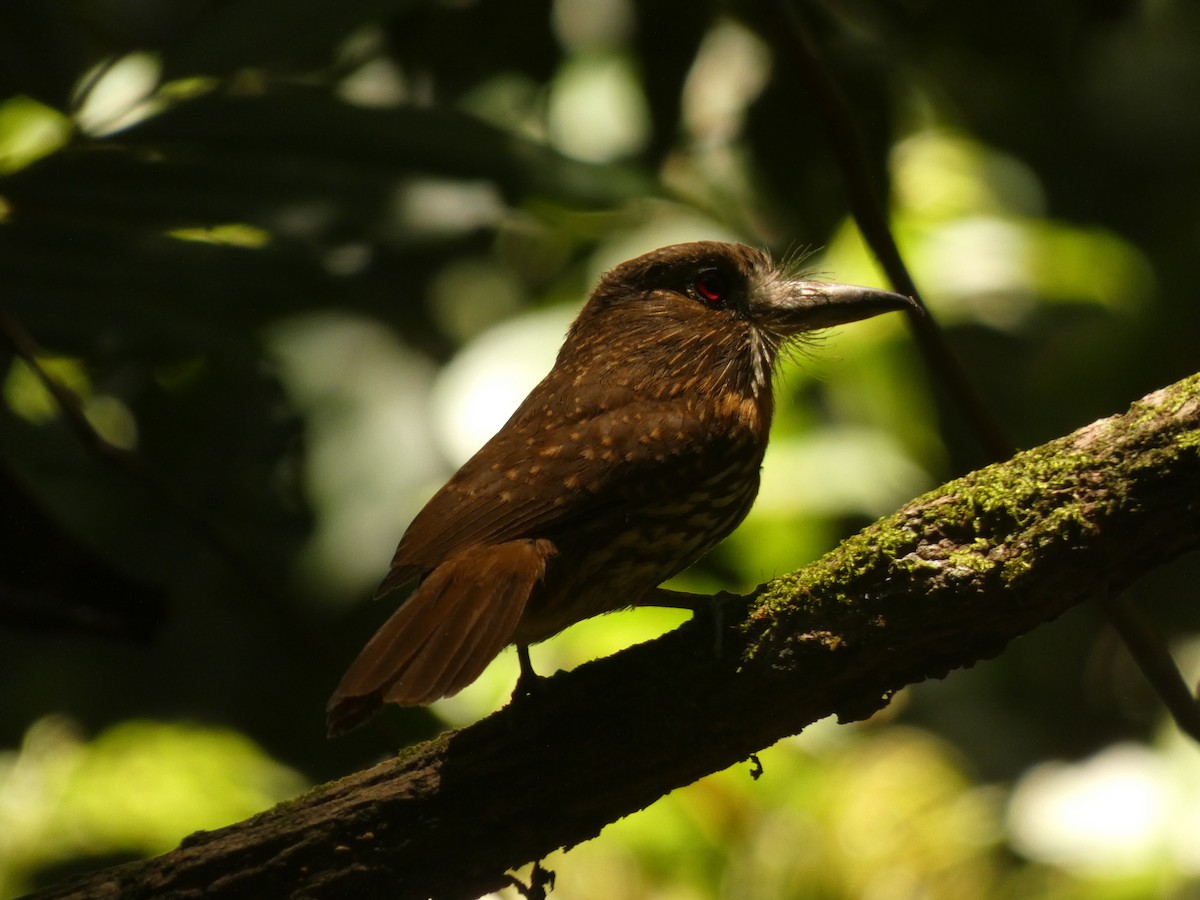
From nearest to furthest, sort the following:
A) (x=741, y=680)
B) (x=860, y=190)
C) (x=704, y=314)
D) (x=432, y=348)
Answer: (x=741, y=680), (x=860, y=190), (x=704, y=314), (x=432, y=348)

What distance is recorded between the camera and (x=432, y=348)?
395 cm

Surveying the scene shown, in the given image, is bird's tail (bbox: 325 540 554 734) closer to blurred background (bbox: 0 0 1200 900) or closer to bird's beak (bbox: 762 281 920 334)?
blurred background (bbox: 0 0 1200 900)

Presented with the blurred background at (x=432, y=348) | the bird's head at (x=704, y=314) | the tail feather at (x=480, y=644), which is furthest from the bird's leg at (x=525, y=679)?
the bird's head at (x=704, y=314)

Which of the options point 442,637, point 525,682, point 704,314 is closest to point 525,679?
point 525,682

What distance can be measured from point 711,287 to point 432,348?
1231 millimetres

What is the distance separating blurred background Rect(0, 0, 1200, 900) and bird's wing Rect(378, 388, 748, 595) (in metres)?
0.50

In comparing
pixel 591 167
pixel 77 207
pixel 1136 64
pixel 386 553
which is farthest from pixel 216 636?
pixel 1136 64

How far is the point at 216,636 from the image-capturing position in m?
3.99

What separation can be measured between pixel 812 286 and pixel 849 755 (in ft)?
3.64

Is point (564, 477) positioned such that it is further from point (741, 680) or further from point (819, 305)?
point (819, 305)

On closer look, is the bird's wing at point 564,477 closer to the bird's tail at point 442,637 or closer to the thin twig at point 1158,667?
the bird's tail at point 442,637

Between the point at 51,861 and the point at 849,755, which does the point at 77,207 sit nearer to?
the point at 51,861

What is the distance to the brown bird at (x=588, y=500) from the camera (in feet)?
6.70

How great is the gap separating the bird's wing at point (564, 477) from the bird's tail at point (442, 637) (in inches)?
3.0
